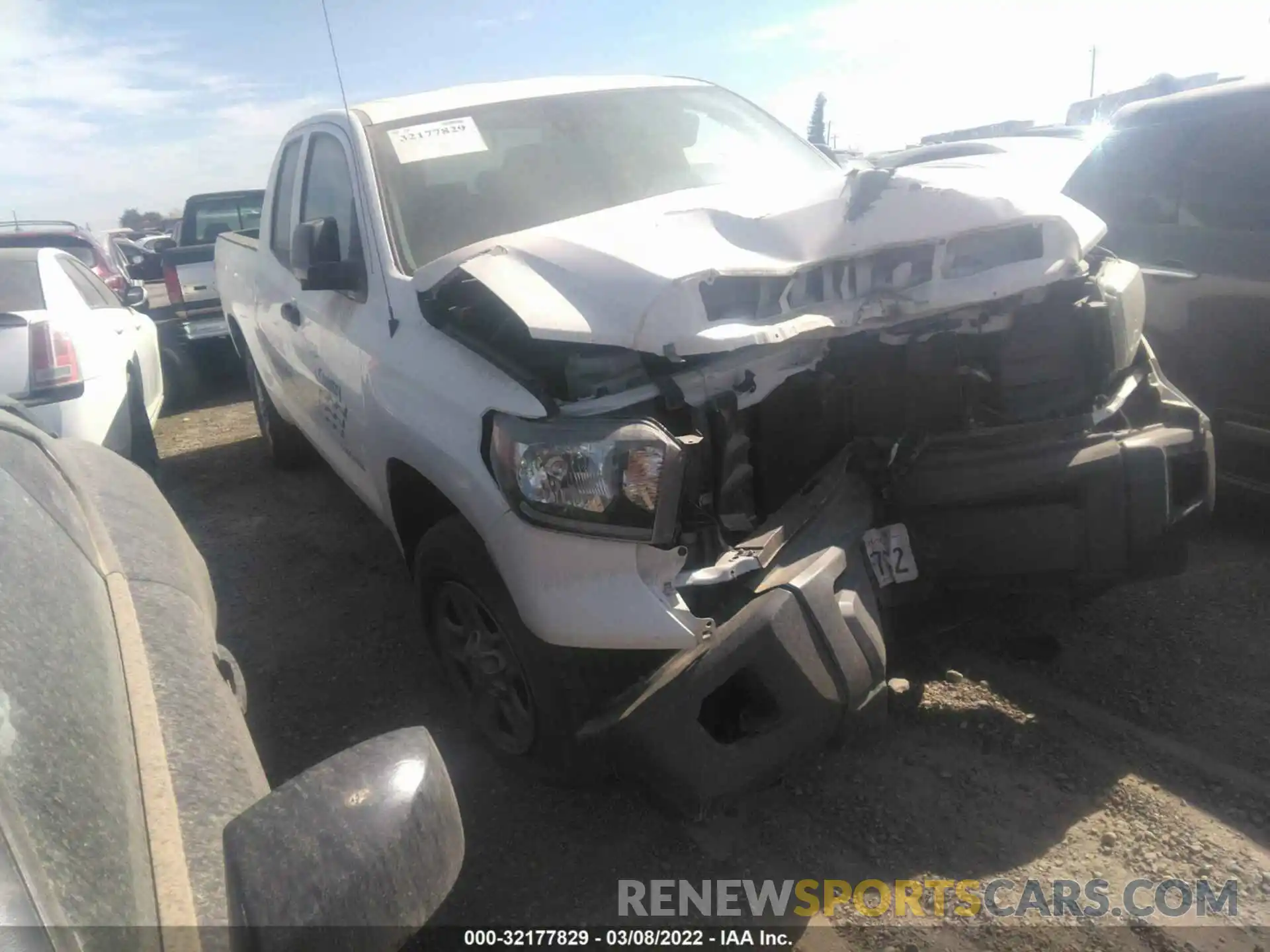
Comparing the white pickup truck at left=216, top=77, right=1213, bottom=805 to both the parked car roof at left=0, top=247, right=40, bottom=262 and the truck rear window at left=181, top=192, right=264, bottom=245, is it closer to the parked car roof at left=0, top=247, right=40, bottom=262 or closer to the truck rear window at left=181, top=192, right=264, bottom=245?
the parked car roof at left=0, top=247, right=40, bottom=262

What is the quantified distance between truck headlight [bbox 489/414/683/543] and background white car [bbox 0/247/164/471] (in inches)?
100

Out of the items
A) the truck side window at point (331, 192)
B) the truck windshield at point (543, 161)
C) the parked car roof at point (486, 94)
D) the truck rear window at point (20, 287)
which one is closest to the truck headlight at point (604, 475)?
the truck windshield at point (543, 161)

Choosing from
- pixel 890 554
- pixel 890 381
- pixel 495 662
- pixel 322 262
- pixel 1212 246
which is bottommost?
pixel 495 662

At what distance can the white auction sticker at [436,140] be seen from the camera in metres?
3.29

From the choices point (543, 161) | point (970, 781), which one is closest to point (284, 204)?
point (543, 161)

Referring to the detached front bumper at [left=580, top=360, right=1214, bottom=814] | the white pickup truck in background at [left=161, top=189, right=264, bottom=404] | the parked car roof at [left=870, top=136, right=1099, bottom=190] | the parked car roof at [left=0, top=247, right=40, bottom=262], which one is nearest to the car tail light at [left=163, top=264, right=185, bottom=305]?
the white pickup truck in background at [left=161, top=189, right=264, bottom=404]

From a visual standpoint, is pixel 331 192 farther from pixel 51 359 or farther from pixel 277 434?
pixel 277 434

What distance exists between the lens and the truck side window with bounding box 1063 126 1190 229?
13.0ft

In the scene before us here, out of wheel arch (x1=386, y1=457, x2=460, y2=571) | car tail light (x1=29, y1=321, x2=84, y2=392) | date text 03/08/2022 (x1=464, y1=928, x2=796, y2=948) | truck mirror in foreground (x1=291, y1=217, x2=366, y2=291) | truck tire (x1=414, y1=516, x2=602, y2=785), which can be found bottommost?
date text 03/08/2022 (x1=464, y1=928, x2=796, y2=948)

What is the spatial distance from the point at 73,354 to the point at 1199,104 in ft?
17.9

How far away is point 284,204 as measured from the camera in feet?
14.7

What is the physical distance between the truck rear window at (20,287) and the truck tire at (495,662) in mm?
3316

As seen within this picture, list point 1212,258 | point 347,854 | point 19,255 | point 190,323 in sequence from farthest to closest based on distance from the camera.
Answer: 1. point 190,323
2. point 19,255
3. point 1212,258
4. point 347,854

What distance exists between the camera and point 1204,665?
3057 mm
